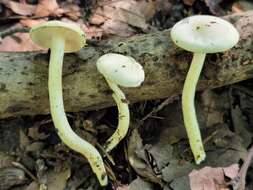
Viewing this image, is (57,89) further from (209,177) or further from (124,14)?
(124,14)

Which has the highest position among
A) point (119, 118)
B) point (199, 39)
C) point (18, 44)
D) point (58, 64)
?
point (199, 39)

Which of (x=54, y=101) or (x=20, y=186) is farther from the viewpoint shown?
(x=20, y=186)

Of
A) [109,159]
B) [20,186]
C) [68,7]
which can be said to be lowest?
[20,186]

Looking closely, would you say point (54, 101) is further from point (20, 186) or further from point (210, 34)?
point (210, 34)

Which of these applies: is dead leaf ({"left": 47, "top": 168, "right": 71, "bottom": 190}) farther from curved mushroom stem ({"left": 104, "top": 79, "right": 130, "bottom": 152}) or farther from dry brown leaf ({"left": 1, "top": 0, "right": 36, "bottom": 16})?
dry brown leaf ({"left": 1, "top": 0, "right": 36, "bottom": 16})

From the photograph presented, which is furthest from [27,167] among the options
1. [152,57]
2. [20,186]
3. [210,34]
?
[210,34]

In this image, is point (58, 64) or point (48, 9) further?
point (48, 9)

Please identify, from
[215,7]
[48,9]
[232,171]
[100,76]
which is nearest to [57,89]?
[100,76]

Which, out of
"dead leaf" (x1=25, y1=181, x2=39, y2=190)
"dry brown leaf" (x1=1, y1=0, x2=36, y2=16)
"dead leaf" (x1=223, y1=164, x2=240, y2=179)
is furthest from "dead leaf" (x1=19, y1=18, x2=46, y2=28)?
"dead leaf" (x1=223, y1=164, x2=240, y2=179)
